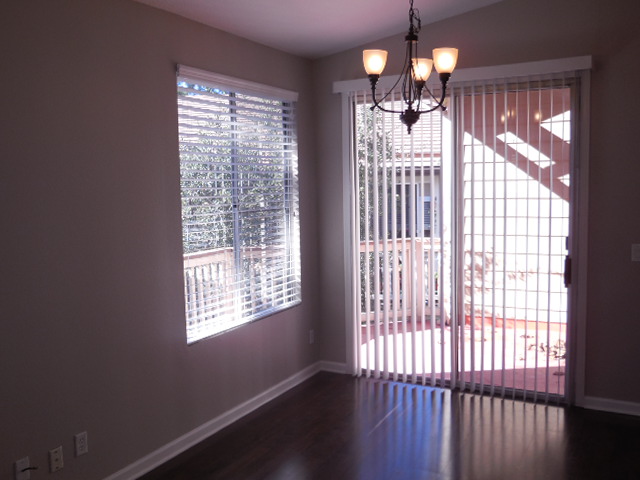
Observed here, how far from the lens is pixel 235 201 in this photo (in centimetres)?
397

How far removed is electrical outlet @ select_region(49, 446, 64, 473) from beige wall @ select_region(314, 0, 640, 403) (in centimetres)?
329

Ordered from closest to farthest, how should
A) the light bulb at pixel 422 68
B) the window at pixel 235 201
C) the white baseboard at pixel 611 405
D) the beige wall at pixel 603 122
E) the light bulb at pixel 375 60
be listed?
1. the light bulb at pixel 422 68
2. the light bulb at pixel 375 60
3. the window at pixel 235 201
4. the beige wall at pixel 603 122
5. the white baseboard at pixel 611 405

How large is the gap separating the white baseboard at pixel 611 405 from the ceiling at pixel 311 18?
280 centimetres

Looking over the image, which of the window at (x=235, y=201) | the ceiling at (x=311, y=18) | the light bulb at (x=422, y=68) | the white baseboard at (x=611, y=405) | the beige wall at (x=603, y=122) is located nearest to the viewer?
the light bulb at (x=422, y=68)

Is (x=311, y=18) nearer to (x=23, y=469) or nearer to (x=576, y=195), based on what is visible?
(x=576, y=195)

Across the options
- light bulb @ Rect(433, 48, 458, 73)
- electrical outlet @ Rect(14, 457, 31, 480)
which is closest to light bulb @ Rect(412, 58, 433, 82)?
light bulb @ Rect(433, 48, 458, 73)

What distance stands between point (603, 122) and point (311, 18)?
6.57ft

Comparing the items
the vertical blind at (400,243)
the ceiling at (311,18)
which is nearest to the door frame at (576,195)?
the vertical blind at (400,243)

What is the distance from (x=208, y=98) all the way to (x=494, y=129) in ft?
6.40

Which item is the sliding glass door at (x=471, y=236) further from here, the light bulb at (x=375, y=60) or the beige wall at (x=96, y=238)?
the light bulb at (x=375, y=60)

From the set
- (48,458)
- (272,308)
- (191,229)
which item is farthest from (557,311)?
(48,458)

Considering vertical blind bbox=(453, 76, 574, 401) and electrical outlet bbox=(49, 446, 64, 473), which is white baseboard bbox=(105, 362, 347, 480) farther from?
vertical blind bbox=(453, 76, 574, 401)

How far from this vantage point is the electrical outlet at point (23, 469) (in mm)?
2648

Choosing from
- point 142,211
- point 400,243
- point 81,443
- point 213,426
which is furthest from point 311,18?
point 81,443
